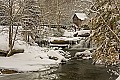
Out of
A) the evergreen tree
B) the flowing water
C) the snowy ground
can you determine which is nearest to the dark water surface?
the flowing water

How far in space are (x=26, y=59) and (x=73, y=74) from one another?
17.6 feet

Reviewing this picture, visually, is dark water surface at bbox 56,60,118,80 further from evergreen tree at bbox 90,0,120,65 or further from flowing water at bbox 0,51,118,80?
evergreen tree at bbox 90,0,120,65

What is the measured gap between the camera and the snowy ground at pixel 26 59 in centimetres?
2097

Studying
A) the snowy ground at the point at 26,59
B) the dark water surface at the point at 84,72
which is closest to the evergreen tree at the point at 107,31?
the dark water surface at the point at 84,72

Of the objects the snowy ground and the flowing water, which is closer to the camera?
the flowing water

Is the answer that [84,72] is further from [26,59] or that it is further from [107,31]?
[107,31]

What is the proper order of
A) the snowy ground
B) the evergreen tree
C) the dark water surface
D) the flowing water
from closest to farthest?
the evergreen tree, the flowing water, the dark water surface, the snowy ground

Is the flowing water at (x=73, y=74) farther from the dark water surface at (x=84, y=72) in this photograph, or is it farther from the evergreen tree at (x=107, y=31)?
the evergreen tree at (x=107, y=31)

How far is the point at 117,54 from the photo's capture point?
1132 centimetres

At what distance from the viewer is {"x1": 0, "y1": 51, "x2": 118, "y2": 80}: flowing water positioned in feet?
60.2

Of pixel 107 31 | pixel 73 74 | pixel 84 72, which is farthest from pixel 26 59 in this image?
pixel 107 31

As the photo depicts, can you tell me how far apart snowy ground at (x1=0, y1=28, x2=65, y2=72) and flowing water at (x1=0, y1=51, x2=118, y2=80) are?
1237 millimetres

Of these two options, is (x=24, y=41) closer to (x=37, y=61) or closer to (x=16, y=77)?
(x=37, y=61)

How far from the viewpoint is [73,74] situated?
19.8 meters
